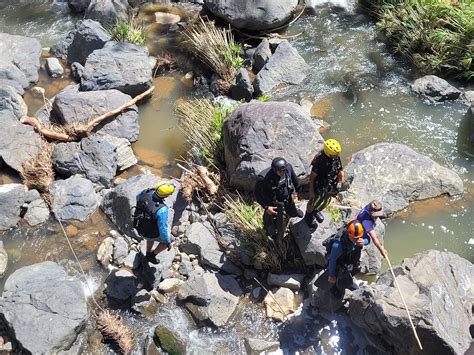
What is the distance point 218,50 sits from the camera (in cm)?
1167

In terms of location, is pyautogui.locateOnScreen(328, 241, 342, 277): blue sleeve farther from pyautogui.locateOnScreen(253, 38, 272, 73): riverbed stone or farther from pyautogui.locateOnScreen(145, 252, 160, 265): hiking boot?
pyautogui.locateOnScreen(253, 38, 272, 73): riverbed stone

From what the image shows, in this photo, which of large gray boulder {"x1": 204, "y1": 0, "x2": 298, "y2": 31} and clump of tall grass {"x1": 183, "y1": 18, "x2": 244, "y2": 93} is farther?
large gray boulder {"x1": 204, "y1": 0, "x2": 298, "y2": 31}

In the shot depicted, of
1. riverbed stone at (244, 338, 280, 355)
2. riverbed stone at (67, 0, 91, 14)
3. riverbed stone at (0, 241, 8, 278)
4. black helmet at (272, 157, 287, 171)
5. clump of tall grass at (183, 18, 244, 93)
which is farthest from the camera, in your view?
riverbed stone at (67, 0, 91, 14)

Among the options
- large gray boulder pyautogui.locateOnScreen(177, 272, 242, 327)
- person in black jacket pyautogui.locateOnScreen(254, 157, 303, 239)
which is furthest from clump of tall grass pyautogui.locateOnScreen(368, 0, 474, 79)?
large gray boulder pyautogui.locateOnScreen(177, 272, 242, 327)

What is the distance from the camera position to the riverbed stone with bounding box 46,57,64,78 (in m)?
12.0

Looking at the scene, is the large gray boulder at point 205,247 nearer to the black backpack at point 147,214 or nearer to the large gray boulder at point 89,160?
the black backpack at point 147,214

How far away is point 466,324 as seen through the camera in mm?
6781

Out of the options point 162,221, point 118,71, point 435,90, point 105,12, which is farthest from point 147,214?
point 105,12

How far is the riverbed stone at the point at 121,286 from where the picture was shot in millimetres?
7945

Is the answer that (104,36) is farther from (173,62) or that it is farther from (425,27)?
(425,27)

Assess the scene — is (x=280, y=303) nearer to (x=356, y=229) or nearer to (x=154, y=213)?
(x=356, y=229)

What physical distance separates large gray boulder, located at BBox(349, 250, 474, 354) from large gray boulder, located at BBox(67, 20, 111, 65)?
331 inches

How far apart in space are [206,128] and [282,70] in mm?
2661

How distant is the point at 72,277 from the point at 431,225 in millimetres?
6082
